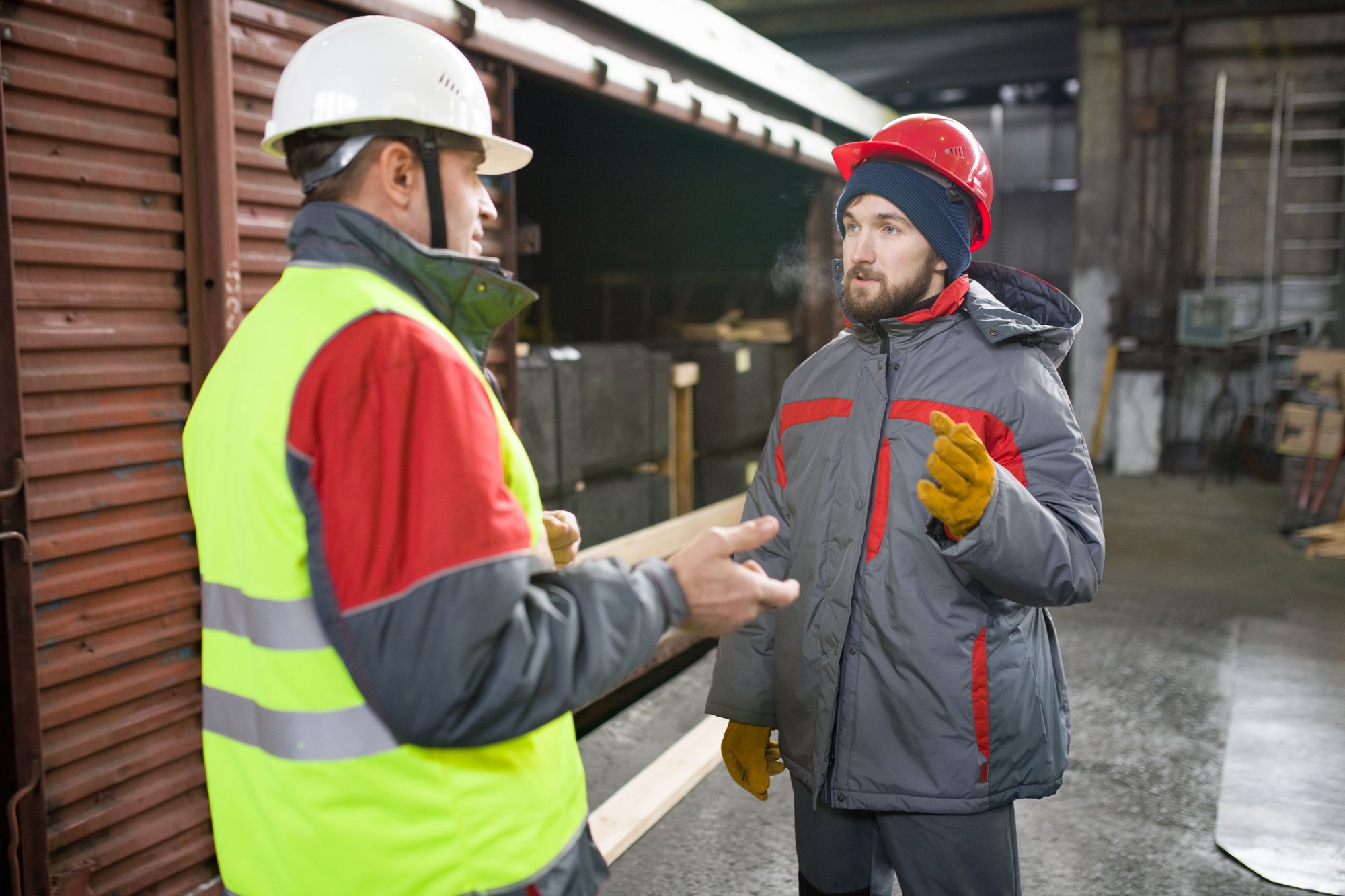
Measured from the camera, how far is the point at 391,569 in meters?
1.17

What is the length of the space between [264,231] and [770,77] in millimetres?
4539

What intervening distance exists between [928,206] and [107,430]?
2405 mm

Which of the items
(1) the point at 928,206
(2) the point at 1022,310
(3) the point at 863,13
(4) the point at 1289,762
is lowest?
(4) the point at 1289,762

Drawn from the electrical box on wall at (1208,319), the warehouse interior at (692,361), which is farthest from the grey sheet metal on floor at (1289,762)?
the electrical box on wall at (1208,319)

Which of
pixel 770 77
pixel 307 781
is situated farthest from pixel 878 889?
pixel 770 77

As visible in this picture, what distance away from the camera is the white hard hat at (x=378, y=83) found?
56.7 inches

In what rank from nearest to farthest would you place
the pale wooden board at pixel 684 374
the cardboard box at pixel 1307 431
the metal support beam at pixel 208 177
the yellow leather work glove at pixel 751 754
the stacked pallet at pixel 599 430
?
the yellow leather work glove at pixel 751 754
the metal support beam at pixel 208 177
the stacked pallet at pixel 599 430
the pale wooden board at pixel 684 374
the cardboard box at pixel 1307 431

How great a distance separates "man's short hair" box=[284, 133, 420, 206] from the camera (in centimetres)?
144

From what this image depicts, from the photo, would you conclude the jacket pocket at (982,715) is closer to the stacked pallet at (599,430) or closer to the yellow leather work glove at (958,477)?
the yellow leather work glove at (958,477)

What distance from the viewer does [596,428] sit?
5.69m

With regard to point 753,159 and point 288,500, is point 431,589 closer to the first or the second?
point 288,500

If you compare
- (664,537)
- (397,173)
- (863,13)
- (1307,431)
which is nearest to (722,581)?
(397,173)

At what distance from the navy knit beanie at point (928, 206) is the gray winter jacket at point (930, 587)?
11cm

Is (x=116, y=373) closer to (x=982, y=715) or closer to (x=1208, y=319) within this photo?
(x=982, y=715)
